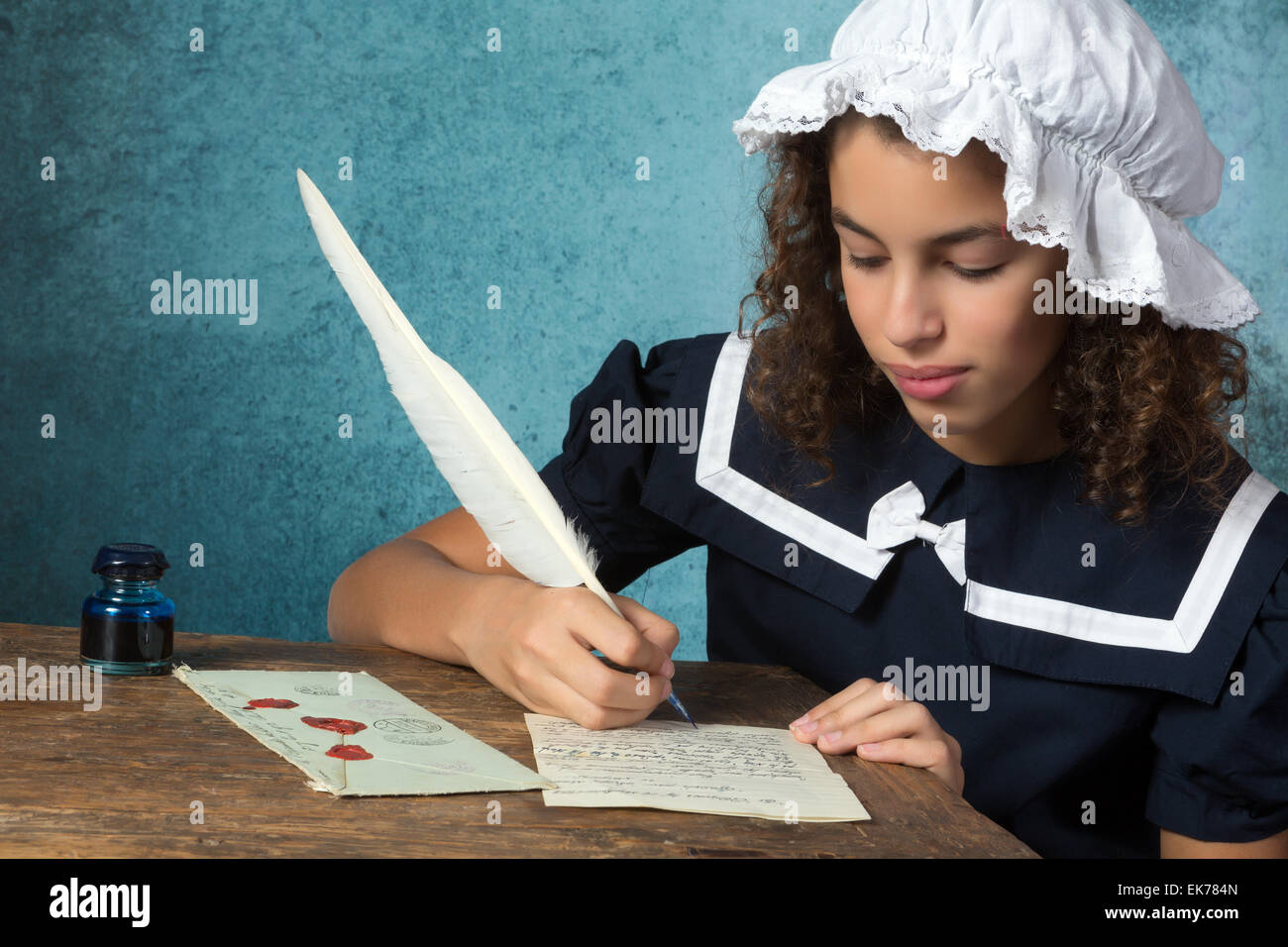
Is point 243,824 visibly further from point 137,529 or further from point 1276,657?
point 137,529

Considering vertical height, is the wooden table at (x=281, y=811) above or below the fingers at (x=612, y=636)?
below

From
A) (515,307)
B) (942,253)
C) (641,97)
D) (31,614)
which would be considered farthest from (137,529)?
(942,253)

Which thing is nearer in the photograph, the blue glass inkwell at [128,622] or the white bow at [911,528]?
the blue glass inkwell at [128,622]

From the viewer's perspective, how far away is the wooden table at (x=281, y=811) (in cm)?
74

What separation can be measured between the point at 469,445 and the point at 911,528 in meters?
0.51

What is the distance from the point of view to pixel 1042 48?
3.56 feet

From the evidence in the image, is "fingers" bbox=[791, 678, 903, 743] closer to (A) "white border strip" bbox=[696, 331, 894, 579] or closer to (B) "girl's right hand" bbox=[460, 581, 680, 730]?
(B) "girl's right hand" bbox=[460, 581, 680, 730]

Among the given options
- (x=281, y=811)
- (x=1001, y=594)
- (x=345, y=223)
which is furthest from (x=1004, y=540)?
(x=345, y=223)

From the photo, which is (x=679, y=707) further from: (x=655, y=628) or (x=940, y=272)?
(x=940, y=272)

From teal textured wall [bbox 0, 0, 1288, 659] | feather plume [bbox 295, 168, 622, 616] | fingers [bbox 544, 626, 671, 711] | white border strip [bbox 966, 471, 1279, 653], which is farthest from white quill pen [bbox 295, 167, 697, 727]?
teal textured wall [bbox 0, 0, 1288, 659]

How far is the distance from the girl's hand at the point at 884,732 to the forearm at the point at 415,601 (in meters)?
0.31

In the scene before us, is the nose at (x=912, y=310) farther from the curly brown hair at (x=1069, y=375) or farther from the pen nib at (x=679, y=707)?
the pen nib at (x=679, y=707)

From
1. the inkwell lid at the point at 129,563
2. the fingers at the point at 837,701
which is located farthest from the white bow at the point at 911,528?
the inkwell lid at the point at 129,563

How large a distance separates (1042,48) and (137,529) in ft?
7.68
